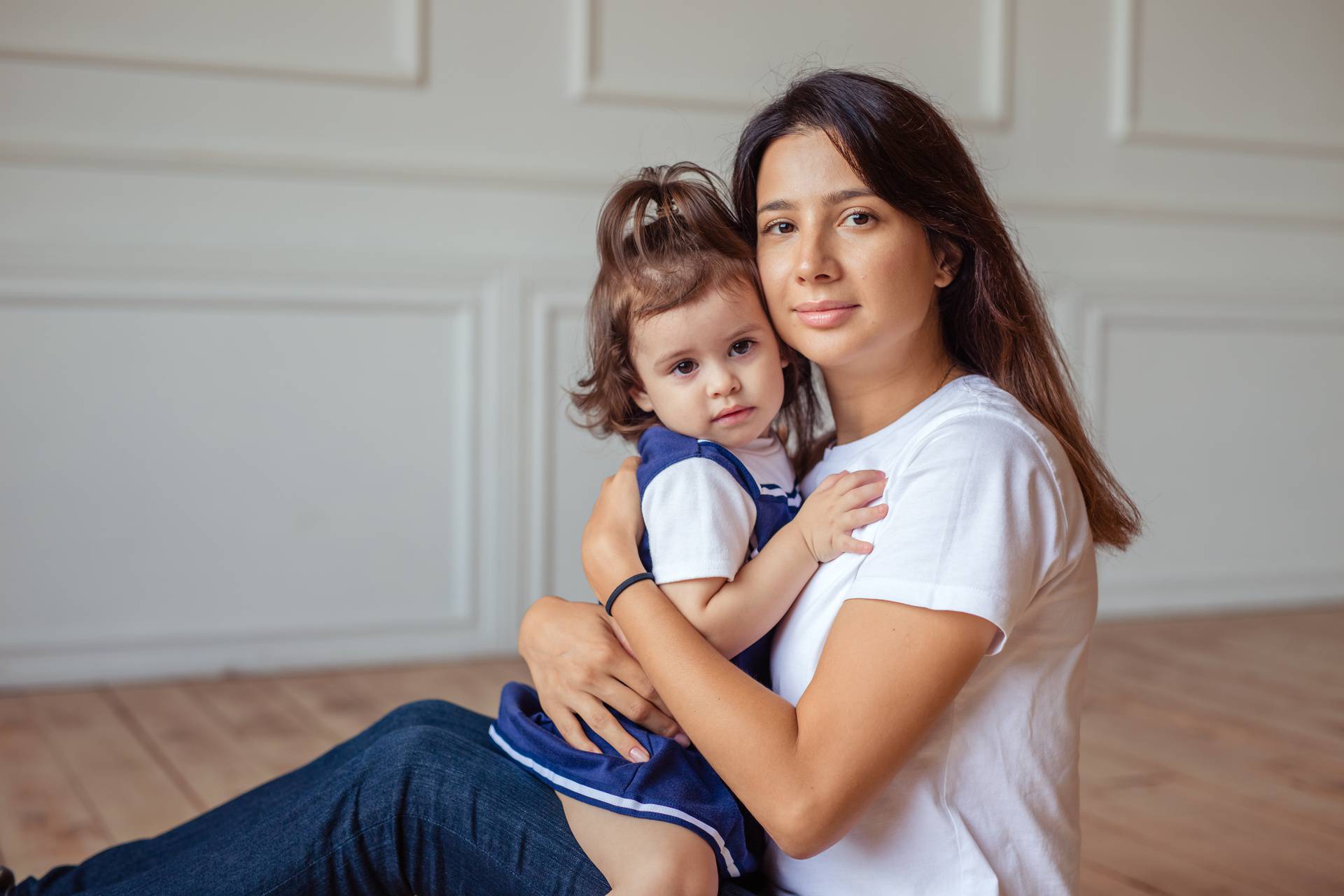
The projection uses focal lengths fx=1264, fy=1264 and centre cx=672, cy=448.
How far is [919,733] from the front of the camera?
2.95ft

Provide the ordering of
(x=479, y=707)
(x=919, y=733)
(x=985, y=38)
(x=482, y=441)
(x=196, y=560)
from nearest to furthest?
(x=919, y=733)
(x=479, y=707)
(x=196, y=560)
(x=482, y=441)
(x=985, y=38)

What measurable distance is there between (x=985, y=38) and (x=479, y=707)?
6.98 ft

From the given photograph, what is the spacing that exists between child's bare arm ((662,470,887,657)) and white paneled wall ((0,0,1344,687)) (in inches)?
72.2

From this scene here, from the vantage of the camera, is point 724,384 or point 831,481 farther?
point 724,384

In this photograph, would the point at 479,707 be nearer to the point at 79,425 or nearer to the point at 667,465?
the point at 79,425

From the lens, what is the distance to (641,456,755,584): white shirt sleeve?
1.04 m

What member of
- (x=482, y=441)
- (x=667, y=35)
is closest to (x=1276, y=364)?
(x=667, y=35)

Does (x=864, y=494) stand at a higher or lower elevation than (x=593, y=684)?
higher

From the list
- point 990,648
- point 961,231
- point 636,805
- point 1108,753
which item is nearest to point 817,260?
point 961,231

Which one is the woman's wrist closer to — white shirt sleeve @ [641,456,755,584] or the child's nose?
white shirt sleeve @ [641,456,755,584]

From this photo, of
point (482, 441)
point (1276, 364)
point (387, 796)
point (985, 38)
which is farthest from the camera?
point (1276, 364)

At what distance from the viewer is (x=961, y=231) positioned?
42.5 inches

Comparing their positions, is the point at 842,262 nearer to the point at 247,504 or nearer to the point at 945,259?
the point at 945,259

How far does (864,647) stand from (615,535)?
0.93ft
